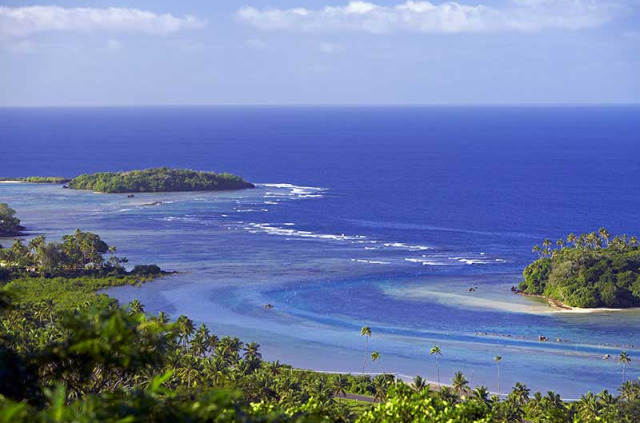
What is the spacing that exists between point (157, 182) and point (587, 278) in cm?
9293

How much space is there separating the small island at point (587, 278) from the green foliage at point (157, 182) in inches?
3247

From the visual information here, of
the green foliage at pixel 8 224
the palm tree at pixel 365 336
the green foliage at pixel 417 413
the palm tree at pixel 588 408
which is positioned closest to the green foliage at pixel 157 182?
the green foliage at pixel 8 224

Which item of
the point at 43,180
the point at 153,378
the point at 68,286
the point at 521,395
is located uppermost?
the point at 153,378

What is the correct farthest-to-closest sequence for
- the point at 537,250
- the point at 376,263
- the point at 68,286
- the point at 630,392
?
the point at 376,263 → the point at 537,250 → the point at 68,286 → the point at 630,392

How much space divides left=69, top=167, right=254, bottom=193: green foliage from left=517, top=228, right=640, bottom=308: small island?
8247 centimetres

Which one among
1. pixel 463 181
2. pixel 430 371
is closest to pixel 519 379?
pixel 430 371

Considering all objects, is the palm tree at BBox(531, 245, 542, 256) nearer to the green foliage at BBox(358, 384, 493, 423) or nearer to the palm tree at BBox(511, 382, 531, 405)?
the palm tree at BBox(511, 382, 531, 405)

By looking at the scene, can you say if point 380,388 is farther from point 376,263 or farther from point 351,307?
point 376,263

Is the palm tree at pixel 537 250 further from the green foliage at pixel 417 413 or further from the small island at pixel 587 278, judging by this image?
the green foliage at pixel 417 413

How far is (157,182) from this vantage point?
16275 cm

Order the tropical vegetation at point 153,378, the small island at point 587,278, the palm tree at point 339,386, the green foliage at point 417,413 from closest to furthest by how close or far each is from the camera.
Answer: the tropical vegetation at point 153,378
the green foliage at point 417,413
the palm tree at point 339,386
the small island at point 587,278

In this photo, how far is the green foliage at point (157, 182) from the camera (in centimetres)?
16162

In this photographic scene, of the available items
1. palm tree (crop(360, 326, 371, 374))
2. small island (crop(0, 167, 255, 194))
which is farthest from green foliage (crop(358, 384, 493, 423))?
small island (crop(0, 167, 255, 194))

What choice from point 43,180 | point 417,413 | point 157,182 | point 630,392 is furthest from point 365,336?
point 43,180
